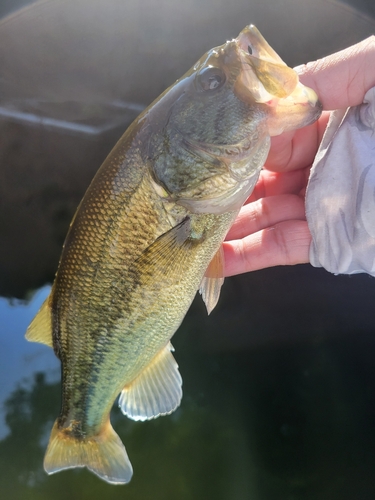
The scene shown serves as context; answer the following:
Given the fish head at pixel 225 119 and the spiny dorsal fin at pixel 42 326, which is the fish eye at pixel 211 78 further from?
the spiny dorsal fin at pixel 42 326

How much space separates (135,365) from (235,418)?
5.40 feet

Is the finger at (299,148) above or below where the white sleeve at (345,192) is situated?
above

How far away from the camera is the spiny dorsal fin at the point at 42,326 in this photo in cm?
124

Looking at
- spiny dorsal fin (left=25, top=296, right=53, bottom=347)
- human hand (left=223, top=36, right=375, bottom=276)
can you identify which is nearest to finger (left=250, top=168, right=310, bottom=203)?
human hand (left=223, top=36, right=375, bottom=276)

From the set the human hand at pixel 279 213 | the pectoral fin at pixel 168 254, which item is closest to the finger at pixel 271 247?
the human hand at pixel 279 213

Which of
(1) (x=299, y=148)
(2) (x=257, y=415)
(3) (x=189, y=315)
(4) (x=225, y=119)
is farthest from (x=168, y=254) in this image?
(2) (x=257, y=415)

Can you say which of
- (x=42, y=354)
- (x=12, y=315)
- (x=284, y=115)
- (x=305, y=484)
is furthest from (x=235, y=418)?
(x=284, y=115)

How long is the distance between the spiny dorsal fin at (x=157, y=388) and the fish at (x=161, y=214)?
61 millimetres

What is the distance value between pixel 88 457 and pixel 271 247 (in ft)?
3.76

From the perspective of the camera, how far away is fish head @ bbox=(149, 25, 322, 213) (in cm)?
95

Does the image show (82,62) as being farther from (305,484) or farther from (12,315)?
(305,484)

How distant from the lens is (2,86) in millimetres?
2521

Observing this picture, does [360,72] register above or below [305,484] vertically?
above

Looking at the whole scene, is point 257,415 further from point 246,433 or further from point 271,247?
point 271,247
